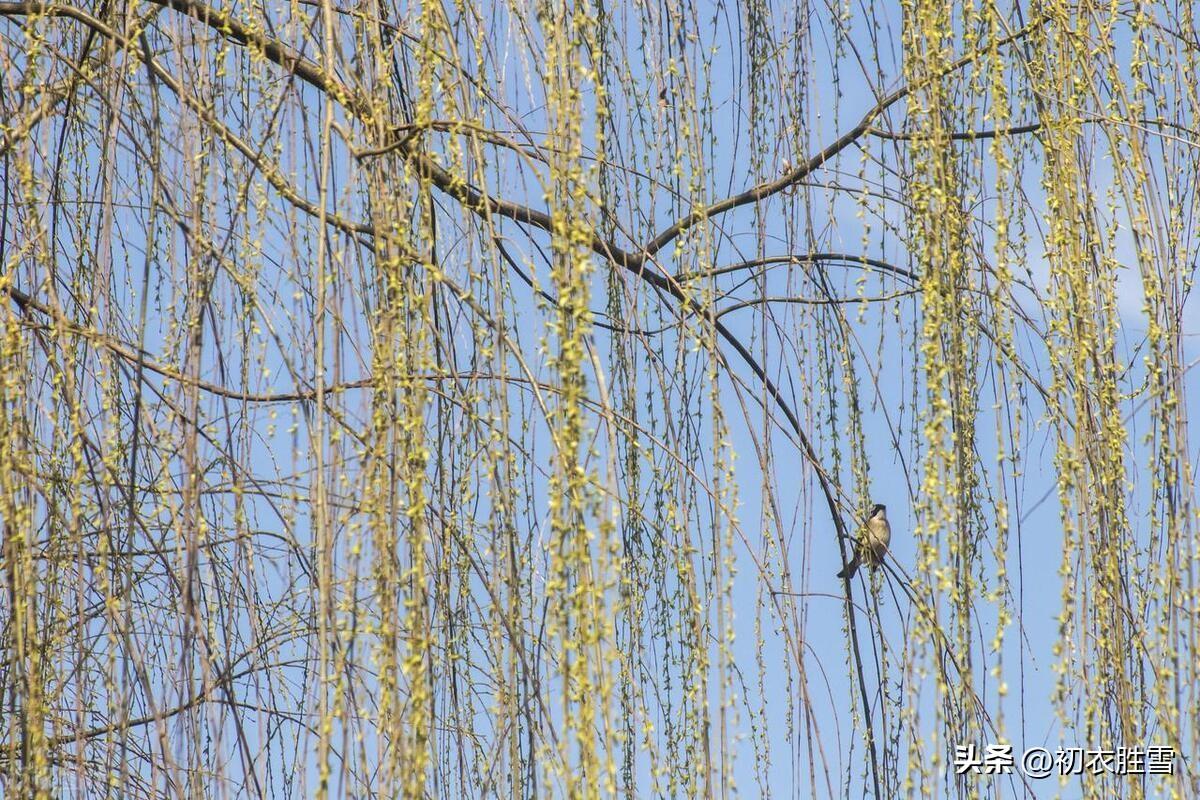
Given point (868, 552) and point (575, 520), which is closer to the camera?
point (575, 520)

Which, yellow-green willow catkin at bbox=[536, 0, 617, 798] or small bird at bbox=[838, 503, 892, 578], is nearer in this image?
yellow-green willow catkin at bbox=[536, 0, 617, 798]

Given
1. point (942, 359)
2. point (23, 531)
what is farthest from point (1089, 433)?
point (23, 531)

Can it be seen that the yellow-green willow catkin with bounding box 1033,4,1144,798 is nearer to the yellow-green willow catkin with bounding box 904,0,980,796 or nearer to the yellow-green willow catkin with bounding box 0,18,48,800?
the yellow-green willow catkin with bounding box 904,0,980,796

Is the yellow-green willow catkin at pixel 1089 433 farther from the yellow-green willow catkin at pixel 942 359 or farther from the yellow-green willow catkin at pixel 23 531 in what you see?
the yellow-green willow catkin at pixel 23 531

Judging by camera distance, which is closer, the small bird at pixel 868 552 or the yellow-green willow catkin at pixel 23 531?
the yellow-green willow catkin at pixel 23 531

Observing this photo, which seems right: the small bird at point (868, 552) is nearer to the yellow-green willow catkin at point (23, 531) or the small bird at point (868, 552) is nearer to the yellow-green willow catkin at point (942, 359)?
the yellow-green willow catkin at point (942, 359)

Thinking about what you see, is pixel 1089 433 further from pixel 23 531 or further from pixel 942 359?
pixel 23 531

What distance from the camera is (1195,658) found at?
Result: 1619 millimetres

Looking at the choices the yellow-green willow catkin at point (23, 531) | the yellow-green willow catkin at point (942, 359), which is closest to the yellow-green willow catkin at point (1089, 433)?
the yellow-green willow catkin at point (942, 359)

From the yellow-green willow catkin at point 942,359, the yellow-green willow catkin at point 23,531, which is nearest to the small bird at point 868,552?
the yellow-green willow catkin at point 942,359

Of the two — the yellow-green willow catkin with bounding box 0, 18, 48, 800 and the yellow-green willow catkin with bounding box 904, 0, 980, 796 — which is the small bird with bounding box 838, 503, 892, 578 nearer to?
the yellow-green willow catkin with bounding box 904, 0, 980, 796

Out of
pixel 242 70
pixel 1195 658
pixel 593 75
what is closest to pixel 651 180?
pixel 593 75


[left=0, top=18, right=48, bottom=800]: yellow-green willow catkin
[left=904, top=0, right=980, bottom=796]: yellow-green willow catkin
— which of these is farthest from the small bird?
[left=0, top=18, right=48, bottom=800]: yellow-green willow catkin

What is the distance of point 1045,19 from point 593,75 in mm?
643
